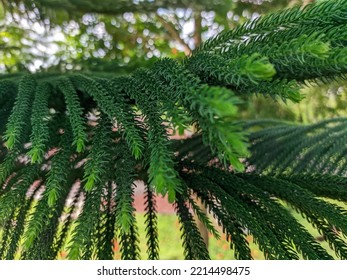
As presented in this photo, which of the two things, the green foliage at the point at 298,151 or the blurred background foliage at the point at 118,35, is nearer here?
the green foliage at the point at 298,151

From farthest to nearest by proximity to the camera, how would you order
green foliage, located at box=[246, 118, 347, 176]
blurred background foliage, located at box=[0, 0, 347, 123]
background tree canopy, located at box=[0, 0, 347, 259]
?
blurred background foliage, located at box=[0, 0, 347, 123], green foliage, located at box=[246, 118, 347, 176], background tree canopy, located at box=[0, 0, 347, 259]

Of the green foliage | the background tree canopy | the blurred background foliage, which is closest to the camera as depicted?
the background tree canopy

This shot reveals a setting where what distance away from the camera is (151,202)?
0.78 metres

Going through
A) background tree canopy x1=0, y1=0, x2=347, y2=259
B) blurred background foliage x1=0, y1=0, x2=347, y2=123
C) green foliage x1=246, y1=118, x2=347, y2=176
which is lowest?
background tree canopy x1=0, y1=0, x2=347, y2=259

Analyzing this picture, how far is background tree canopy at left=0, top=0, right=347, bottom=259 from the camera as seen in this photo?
0.47 metres

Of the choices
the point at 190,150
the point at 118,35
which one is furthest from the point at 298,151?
the point at 118,35

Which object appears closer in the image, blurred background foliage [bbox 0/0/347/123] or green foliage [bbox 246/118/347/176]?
green foliage [bbox 246/118/347/176]

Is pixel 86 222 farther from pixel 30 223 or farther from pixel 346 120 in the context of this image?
A: pixel 346 120

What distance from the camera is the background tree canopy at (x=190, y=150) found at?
0.47 metres

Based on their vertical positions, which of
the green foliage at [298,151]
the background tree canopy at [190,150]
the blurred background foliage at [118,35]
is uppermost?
the blurred background foliage at [118,35]

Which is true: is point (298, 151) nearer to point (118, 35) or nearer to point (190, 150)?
point (190, 150)

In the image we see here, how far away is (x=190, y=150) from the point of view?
0.98 meters
